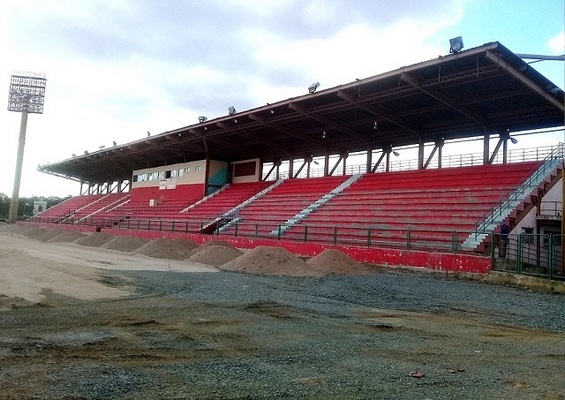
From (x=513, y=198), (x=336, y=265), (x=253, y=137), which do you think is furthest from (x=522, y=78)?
(x=253, y=137)

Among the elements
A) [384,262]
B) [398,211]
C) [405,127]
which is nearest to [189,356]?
[384,262]

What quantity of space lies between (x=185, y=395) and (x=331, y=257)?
12571mm

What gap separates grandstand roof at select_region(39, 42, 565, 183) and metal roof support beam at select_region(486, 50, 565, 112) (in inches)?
1.5

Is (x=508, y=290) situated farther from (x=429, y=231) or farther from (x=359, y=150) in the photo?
(x=359, y=150)

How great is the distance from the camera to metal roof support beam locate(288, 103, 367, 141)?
83.7 ft

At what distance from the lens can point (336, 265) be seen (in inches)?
612

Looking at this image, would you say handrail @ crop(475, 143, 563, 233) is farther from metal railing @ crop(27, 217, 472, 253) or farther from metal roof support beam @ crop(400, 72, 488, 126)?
metal roof support beam @ crop(400, 72, 488, 126)

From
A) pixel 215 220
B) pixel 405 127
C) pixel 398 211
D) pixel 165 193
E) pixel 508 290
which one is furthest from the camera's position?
pixel 165 193

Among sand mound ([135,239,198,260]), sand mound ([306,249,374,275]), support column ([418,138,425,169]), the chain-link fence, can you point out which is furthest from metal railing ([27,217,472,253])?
support column ([418,138,425,169])

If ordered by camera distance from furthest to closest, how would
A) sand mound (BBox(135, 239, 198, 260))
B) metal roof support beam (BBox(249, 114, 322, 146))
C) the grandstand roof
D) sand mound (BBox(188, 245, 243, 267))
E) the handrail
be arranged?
Result: 1. metal roof support beam (BBox(249, 114, 322, 146))
2. sand mound (BBox(135, 239, 198, 260))
3. the grandstand roof
4. sand mound (BBox(188, 245, 243, 267))
5. the handrail

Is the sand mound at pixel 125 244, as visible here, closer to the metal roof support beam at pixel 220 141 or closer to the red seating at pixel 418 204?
the red seating at pixel 418 204

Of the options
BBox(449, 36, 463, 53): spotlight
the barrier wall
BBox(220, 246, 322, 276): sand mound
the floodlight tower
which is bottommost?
BBox(220, 246, 322, 276): sand mound

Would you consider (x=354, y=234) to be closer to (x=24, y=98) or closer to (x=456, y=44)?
(x=456, y=44)

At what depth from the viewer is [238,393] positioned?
3684 mm
